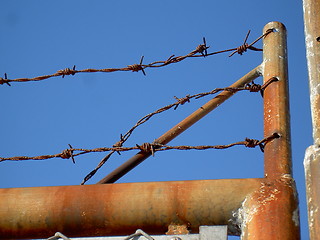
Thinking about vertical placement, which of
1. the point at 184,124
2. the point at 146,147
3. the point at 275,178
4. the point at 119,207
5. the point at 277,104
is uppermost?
the point at 184,124

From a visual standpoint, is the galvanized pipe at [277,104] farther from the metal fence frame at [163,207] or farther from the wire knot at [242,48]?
the wire knot at [242,48]

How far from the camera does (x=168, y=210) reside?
104 inches

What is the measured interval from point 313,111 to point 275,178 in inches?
11.6

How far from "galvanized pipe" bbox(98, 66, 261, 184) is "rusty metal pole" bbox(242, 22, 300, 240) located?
5.5 inches

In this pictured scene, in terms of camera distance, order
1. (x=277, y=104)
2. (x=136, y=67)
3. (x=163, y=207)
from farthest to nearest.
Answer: (x=136, y=67), (x=277, y=104), (x=163, y=207)

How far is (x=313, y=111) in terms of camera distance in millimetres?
2686

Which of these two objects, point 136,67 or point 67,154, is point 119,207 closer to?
point 67,154

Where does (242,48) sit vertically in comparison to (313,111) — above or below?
above

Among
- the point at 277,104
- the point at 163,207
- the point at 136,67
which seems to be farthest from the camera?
the point at 136,67

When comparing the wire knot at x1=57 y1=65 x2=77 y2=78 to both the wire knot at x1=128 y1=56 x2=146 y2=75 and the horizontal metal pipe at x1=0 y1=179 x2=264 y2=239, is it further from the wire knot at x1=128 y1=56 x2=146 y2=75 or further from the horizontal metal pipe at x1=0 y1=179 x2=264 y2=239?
the horizontal metal pipe at x1=0 y1=179 x2=264 y2=239

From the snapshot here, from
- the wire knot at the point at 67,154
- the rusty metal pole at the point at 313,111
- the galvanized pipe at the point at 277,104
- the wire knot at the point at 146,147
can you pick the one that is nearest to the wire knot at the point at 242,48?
the galvanized pipe at the point at 277,104

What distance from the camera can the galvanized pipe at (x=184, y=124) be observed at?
344 centimetres

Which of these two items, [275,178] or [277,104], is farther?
[277,104]

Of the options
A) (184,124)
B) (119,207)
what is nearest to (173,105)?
(184,124)
